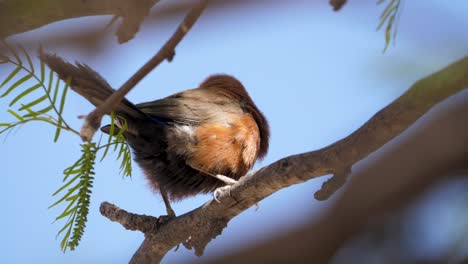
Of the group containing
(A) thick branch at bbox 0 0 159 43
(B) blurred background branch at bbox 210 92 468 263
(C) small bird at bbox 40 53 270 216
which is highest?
(C) small bird at bbox 40 53 270 216

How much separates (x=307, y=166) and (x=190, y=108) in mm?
2447

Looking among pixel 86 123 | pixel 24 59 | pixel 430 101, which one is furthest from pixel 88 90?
pixel 430 101

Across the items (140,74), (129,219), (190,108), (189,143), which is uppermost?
(190,108)

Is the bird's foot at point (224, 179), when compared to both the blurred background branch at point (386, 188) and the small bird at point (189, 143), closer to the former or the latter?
the small bird at point (189, 143)

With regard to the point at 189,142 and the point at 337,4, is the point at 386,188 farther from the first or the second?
the point at 189,142

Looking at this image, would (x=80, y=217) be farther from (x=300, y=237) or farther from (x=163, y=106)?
(x=163, y=106)

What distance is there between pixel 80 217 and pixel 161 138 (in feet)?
8.26

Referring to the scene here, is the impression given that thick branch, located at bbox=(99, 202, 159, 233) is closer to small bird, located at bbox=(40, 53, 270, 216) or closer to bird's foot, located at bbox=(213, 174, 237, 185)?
small bird, located at bbox=(40, 53, 270, 216)

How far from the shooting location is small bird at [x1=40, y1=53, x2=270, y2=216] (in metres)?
4.39

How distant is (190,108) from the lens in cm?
474

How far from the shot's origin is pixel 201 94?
518 cm

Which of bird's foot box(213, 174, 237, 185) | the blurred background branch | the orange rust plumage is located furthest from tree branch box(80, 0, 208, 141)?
bird's foot box(213, 174, 237, 185)

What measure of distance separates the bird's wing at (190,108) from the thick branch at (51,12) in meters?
2.88

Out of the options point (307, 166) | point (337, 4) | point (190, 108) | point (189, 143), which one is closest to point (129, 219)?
point (189, 143)
